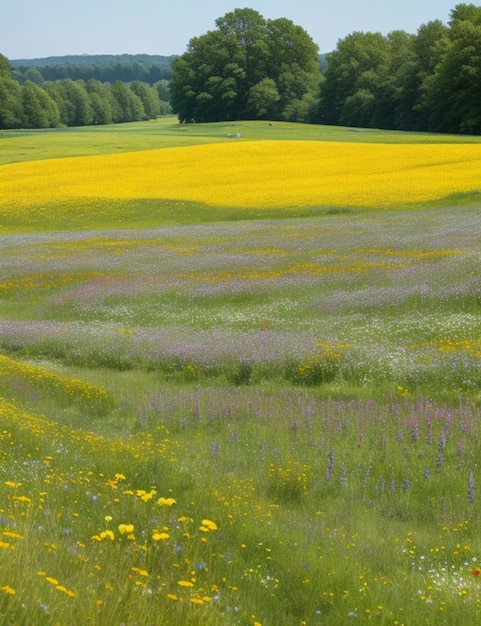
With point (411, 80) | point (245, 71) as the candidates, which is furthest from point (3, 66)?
point (411, 80)

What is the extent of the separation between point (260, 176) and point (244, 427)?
136 feet

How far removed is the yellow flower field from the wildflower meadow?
892 cm

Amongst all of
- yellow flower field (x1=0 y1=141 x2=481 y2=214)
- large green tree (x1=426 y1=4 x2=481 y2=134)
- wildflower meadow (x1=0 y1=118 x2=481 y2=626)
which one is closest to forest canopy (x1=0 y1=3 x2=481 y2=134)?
large green tree (x1=426 y1=4 x2=481 y2=134)

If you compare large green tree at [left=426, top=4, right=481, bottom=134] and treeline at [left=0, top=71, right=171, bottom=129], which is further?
treeline at [left=0, top=71, right=171, bottom=129]

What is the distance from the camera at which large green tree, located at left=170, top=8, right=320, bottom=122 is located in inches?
4921

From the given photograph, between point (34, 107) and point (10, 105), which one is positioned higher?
point (10, 105)

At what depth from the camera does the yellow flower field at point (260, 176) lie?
4331 cm

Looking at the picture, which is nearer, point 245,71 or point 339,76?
point 339,76

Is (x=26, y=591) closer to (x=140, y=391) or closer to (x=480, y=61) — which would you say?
(x=140, y=391)

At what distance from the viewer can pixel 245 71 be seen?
129875 millimetres

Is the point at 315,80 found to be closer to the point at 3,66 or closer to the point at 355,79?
the point at 355,79

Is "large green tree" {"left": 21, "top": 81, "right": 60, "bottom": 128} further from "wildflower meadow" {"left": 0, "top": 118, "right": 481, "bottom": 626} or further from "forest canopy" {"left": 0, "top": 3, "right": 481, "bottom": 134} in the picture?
"wildflower meadow" {"left": 0, "top": 118, "right": 481, "bottom": 626}

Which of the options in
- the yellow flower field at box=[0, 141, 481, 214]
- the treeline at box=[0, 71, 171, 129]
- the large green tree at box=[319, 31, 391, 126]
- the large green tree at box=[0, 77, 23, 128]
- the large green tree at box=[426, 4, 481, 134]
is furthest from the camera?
the treeline at box=[0, 71, 171, 129]

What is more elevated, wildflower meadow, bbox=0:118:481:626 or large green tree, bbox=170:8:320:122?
large green tree, bbox=170:8:320:122
